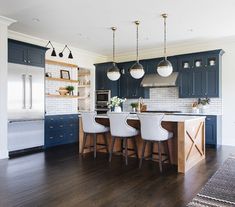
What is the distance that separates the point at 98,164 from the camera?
4.36 meters

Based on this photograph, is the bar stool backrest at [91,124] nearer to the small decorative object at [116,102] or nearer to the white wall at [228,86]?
the small decorative object at [116,102]

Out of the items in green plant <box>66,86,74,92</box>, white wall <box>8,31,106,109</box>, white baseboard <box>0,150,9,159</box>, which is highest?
white wall <box>8,31,106,109</box>

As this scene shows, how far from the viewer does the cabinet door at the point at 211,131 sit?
5.95m

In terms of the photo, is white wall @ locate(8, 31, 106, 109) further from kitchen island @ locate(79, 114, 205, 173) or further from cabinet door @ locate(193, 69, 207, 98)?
cabinet door @ locate(193, 69, 207, 98)

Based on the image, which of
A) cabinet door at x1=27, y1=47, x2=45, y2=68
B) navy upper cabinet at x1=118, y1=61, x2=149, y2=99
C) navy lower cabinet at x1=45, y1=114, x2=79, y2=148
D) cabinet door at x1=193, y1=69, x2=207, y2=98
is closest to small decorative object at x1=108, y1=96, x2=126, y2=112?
navy lower cabinet at x1=45, y1=114, x2=79, y2=148

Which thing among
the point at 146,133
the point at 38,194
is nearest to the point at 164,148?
the point at 146,133

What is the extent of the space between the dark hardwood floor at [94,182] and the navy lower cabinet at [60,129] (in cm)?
118

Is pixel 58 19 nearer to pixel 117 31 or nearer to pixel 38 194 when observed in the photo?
pixel 117 31

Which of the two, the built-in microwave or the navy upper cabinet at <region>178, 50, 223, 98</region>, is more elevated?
the navy upper cabinet at <region>178, 50, 223, 98</region>

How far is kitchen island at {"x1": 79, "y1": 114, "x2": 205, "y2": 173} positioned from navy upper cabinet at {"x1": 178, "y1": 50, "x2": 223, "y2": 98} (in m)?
1.84

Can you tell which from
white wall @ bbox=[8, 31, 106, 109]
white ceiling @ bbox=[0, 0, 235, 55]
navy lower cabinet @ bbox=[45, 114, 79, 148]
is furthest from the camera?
navy lower cabinet @ bbox=[45, 114, 79, 148]

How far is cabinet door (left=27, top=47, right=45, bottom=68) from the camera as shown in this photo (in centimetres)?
541

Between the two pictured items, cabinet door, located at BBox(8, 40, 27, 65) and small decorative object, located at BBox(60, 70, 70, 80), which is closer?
cabinet door, located at BBox(8, 40, 27, 65)

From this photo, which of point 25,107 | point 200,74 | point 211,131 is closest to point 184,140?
point 211,131
